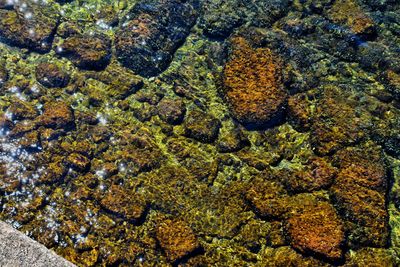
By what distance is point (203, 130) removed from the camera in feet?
17.9

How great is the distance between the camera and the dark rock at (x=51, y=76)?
5.80 meters

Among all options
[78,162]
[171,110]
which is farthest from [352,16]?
[78,162]

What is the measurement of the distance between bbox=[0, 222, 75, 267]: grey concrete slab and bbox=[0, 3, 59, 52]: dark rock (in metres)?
3.26

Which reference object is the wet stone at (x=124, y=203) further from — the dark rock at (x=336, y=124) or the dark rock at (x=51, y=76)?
the dark rock at (x=336, y=124)

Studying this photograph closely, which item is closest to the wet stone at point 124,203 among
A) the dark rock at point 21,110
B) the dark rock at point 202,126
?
the dark rock at point 202,126

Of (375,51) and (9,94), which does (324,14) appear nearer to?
(375,51)

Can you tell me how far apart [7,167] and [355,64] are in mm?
5420

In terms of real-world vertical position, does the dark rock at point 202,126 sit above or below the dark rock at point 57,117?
above

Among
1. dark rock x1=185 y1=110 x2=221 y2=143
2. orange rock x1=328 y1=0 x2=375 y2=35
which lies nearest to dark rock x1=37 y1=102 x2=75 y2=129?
dark rock x1=185 y1=110 x2=221 y2=143

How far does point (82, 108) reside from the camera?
5656 millimetres

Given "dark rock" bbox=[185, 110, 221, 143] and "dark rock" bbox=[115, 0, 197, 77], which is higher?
"dark rock" bbox=[115, 0, 197, 77]

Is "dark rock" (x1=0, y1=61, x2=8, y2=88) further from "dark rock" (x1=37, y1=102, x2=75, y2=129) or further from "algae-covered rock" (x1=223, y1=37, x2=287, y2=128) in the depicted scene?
"algae-covered rock" (x1=223, y1=37, x2=287, y2=128)

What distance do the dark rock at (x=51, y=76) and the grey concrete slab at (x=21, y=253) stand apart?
250cm

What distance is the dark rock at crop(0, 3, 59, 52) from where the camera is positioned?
6082 millimetres
